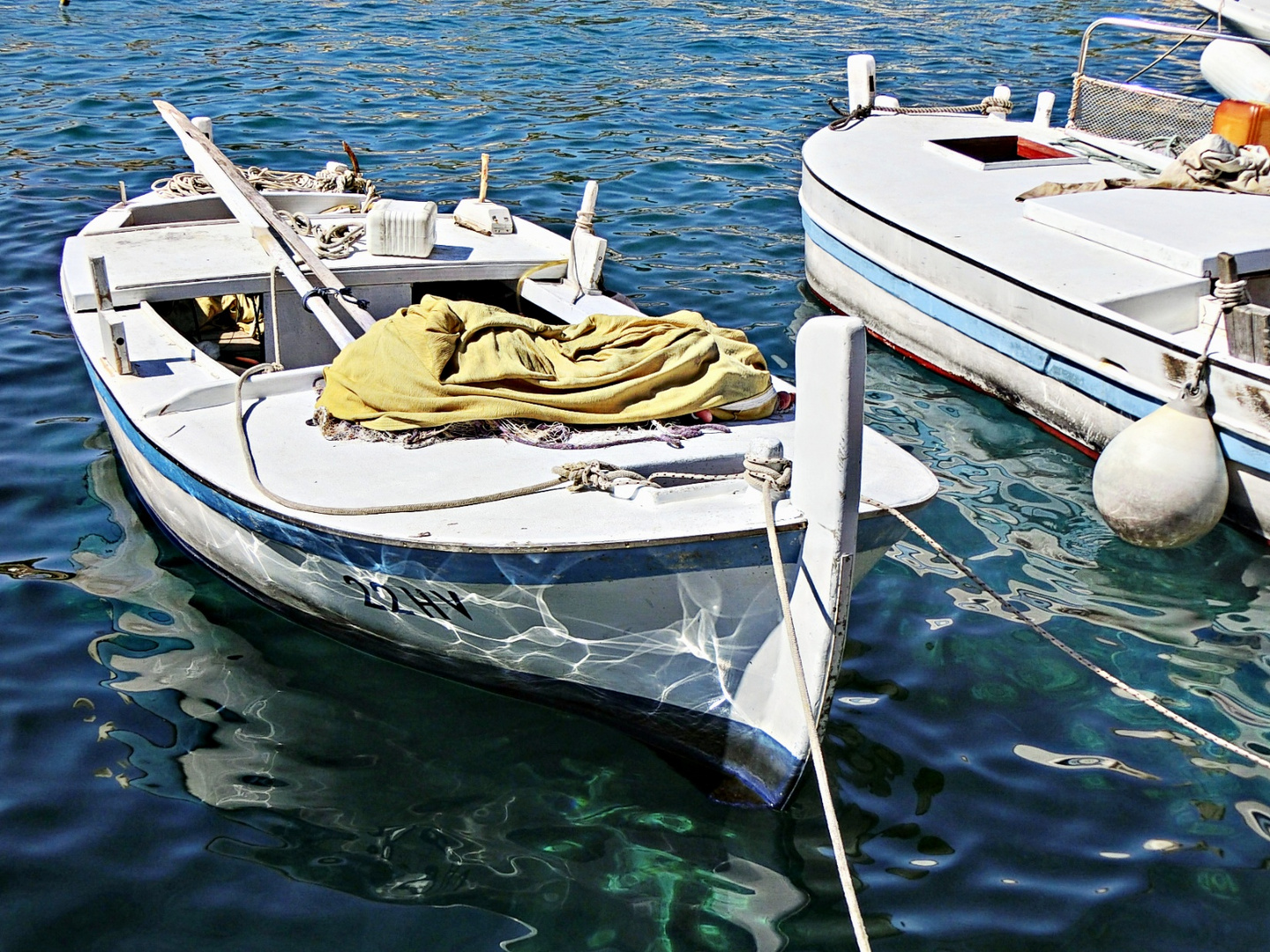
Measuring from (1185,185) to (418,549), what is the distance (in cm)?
619

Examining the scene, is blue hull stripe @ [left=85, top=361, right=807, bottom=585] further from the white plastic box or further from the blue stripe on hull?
the white plastic box

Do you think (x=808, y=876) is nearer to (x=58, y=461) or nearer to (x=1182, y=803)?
(x=1182, y=803)

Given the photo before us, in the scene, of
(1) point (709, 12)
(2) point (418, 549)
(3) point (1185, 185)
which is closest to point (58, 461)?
(2) point (418, 549)

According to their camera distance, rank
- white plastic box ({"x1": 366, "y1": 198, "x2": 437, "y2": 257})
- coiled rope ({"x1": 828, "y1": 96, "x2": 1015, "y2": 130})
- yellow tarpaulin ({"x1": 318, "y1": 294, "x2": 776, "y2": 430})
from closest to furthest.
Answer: yellow tarpaulin ({"x1": 318, "y1": 294, "x2": 776, "y2": 430}) → white plastic box ({"x1": 366, "y1": 198, "x2": 437, "y2": 257}) → coiled rope ({"x1": 828, "y1": 96, "x2": 1015, "y2": 130})

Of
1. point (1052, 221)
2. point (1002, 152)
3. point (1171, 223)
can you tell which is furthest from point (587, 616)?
→ point (1002, 152)

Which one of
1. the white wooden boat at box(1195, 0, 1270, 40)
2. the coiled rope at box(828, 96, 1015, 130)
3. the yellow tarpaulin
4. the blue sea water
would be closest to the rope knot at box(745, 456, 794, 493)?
the yellow tarpaulin

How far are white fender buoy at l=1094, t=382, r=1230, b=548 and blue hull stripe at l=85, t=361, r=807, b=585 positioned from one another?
2587 millimetres

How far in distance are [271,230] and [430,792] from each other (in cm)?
342

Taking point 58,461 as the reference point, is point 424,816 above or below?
below

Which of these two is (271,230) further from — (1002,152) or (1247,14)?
(1247,14)

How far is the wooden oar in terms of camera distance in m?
5.62

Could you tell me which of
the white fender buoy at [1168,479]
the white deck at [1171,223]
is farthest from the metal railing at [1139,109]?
the white fender buoy at [1168,479]

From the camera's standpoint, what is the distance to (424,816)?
439cm

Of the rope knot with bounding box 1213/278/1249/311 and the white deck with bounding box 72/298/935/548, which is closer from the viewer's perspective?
the white deck with bounding box 72/298/935/548
